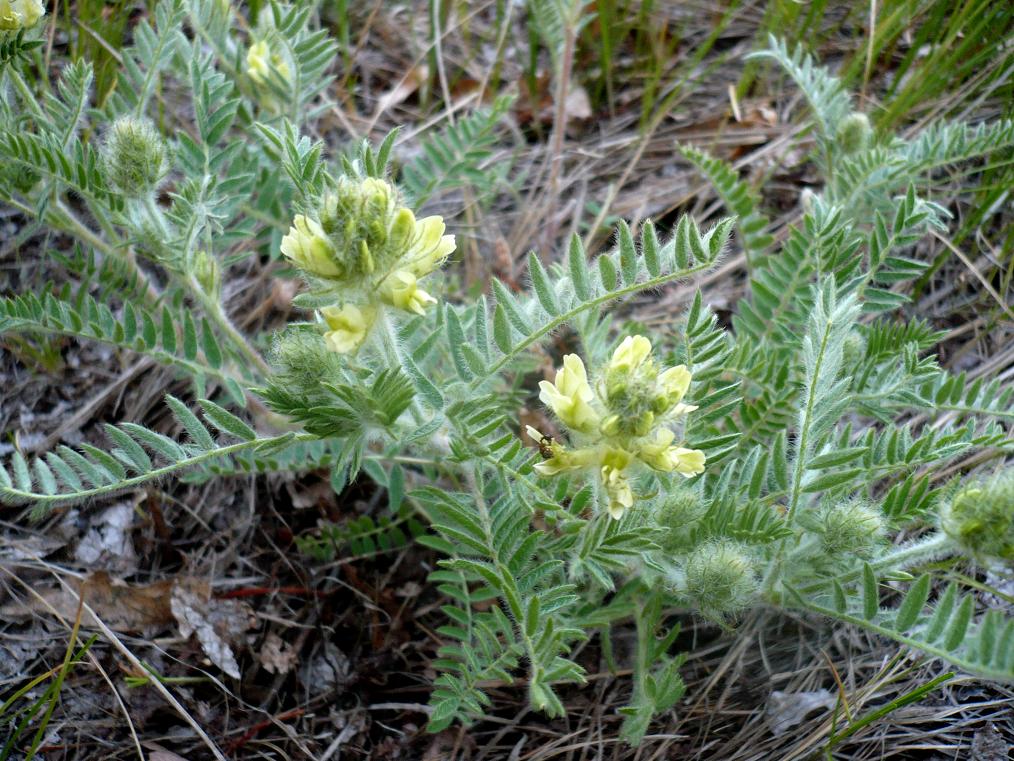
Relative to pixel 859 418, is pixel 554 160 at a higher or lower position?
higher

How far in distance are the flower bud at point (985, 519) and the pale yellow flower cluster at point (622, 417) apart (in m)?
0.57

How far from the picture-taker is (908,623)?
1720mm

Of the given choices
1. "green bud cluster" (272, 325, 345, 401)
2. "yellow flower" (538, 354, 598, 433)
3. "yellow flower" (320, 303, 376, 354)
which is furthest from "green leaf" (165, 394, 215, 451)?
"yellow flower" (538, 354, 598, 433)

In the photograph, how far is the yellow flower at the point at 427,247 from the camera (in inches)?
67.3

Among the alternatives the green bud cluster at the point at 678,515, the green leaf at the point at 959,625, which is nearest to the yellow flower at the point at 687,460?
the green bud cluster at the point at 678,515

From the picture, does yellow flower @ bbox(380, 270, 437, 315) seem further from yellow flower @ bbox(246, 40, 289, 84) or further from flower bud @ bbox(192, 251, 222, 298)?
yellow flower @ bbox(246, 40, 289, 84)

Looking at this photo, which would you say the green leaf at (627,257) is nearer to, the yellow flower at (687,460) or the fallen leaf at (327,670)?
the yellow flower at (687,460)

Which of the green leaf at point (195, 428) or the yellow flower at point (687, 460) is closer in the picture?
the yellow flower at point (687, 460)

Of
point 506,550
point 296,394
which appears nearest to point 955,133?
point 506,550

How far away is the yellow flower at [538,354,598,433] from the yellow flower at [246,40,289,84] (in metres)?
1.46

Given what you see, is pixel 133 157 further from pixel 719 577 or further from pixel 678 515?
pixel 719 577

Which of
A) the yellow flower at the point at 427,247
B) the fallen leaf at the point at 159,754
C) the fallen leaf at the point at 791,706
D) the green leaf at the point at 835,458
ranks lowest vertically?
the fallen leaf at the point at 791,706

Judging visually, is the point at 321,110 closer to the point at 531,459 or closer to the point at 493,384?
the point at 493,384

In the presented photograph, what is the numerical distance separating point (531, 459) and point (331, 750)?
1.03 metres
